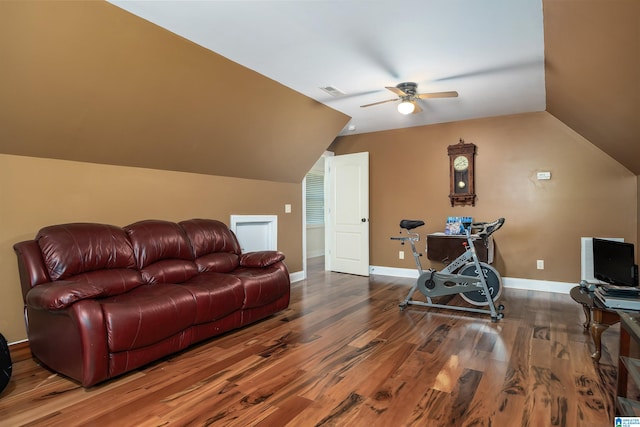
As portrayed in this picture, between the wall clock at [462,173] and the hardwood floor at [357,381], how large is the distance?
7.19 feet

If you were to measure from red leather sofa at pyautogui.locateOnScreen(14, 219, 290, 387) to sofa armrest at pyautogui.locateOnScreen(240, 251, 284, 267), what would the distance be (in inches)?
0.4

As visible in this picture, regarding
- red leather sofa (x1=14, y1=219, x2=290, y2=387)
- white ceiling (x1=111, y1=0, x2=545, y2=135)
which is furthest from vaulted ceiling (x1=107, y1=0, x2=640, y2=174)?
red leather sofa (x1=14, y1=219, x2=290, y2=387)

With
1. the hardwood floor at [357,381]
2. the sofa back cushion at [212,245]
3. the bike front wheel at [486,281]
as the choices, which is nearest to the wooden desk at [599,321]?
the hardwood floor at [357,381]

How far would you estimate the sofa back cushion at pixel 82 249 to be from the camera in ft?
8.63

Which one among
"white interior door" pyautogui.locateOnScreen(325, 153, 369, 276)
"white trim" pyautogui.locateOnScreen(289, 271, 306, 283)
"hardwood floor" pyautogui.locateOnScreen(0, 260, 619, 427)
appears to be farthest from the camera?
"white interior door" pyautogui.locateOnScreen(325, 153, 369, 276)

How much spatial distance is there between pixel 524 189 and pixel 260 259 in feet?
12.5

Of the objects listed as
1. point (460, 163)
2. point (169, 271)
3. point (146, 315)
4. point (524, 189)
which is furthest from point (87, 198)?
point (524, 189)

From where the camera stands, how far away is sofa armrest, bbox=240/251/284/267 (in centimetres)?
379

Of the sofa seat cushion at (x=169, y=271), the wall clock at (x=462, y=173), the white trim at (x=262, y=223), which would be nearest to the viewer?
the sofa seat cushion at (x=169, y=271)

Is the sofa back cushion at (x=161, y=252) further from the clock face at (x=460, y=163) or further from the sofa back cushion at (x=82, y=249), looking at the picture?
the clock face at (x=460, y=163)

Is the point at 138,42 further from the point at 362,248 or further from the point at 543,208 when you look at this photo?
the point at 543,208

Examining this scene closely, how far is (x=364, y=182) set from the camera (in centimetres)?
599

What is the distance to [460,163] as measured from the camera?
5.38 meters

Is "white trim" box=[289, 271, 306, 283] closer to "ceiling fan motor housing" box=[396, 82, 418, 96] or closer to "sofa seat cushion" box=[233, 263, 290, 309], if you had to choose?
"sofa seat cushion" box=[233, 263, 290, 309]
